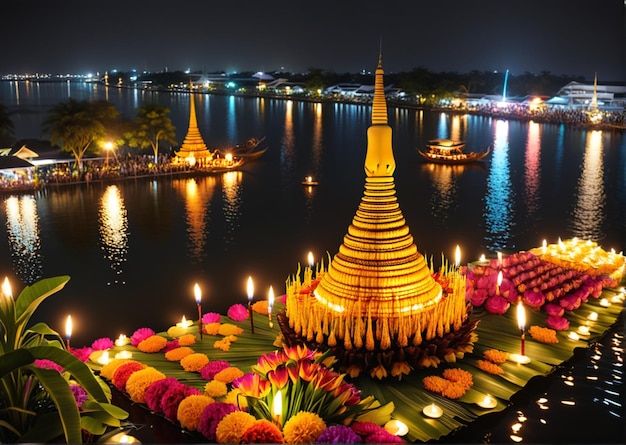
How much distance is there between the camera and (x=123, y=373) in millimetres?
9188

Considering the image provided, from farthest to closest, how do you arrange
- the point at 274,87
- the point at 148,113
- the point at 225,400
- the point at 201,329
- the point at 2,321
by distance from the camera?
the point at 274,87
the point at 148,113
the point at 201,329
the point at 225,400
the point at 2,321

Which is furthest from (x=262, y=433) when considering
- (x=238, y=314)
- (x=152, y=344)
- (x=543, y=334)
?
(x=543, y=334)

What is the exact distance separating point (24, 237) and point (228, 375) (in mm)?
13185

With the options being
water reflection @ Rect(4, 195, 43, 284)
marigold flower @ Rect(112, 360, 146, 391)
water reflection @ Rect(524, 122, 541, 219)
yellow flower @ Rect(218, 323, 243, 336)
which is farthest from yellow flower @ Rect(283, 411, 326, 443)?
water reflection @ Rect(524, 122, 541, 219)

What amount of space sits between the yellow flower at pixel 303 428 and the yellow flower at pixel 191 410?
1.78 metres

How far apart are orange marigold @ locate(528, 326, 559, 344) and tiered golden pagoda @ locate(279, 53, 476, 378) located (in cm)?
144

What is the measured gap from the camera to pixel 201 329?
1079cm

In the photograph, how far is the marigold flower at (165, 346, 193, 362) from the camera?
9875mm

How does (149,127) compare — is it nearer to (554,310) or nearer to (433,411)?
(554,310)

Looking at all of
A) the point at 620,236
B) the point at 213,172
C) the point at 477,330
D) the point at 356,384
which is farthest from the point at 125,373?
the point at 213,172

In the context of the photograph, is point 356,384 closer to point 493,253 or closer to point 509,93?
point 493,253

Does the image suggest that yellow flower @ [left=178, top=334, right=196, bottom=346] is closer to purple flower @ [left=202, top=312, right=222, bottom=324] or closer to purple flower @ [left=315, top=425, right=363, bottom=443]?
purple flower @ [left=202, top=312, right=222, bottom=324]

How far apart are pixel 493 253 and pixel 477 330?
25.6ft

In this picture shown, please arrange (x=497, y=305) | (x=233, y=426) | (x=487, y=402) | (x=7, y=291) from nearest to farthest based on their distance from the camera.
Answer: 1. (x=7, y=291)
2. (x=233, y=426)
3. (x=487, y=402)
4. (x=497, y=305)
